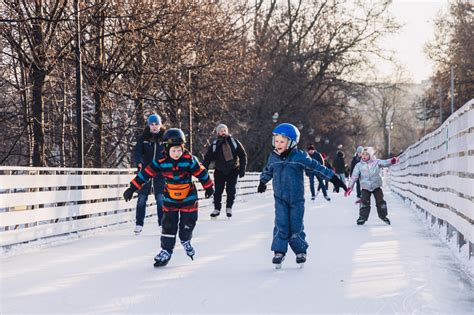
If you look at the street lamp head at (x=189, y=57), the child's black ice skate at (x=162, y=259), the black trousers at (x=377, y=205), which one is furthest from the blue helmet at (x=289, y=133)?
the street lamp head at (x=189, y=57)

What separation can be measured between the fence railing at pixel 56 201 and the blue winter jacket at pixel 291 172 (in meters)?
3.40

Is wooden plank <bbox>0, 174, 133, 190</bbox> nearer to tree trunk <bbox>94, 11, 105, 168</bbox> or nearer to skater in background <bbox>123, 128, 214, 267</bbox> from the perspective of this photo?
skater in background <bbox>123, 128, 214, 267</bbox>

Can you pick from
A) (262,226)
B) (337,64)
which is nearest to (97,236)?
(262,226)

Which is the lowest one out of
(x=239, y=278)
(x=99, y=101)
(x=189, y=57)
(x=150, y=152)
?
(x=239, y=278)

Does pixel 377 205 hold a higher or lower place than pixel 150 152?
lower

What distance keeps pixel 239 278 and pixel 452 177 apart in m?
3.58

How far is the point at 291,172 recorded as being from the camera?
773 cm

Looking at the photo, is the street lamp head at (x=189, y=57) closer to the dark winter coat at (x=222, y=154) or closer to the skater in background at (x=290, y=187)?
the dark winter coat at (x=222, y=154)

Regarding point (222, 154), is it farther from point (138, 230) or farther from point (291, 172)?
point (291, 172)

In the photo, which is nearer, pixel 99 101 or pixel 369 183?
pixel 369 183

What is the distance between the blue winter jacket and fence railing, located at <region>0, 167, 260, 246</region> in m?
3.40

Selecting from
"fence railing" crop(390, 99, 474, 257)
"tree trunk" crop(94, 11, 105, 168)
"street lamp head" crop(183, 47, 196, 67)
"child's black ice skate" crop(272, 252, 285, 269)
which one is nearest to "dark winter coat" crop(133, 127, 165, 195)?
"fence railing" crop(390, 99, 474, 257)

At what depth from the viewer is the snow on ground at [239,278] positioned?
18.2 feet

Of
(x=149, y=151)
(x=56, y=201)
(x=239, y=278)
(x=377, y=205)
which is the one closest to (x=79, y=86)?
(x=149, y=151)
